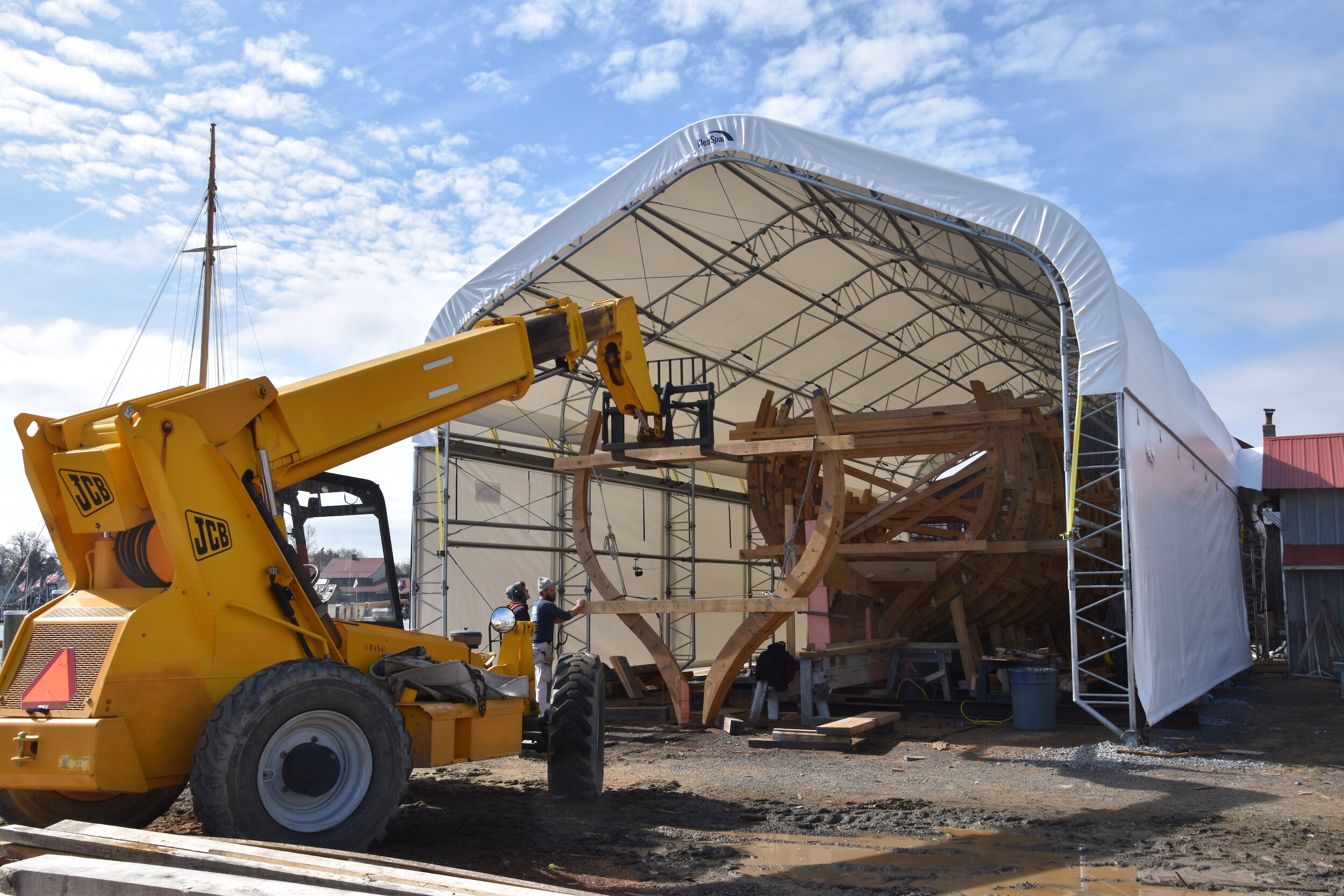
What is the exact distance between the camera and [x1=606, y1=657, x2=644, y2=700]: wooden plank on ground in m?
15.1

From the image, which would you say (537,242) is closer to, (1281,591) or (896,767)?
(896,767)

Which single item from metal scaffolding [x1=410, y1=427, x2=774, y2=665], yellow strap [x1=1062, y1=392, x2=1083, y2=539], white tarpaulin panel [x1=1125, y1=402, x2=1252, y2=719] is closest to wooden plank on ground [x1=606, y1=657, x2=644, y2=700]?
metal scaffolding [x1=410, y1=427, x2=774, y2=665]

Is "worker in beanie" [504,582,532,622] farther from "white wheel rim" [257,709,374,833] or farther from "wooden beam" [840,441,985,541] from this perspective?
"wooden beam" [840,441,985,541]

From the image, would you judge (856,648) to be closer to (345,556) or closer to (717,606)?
(717,606)

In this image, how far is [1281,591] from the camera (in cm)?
2553

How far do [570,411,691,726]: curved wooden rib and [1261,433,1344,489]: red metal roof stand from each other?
48.9ft

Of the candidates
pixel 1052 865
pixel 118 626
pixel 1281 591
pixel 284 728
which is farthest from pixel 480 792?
pixel 1281 591

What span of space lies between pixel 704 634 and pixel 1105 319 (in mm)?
13464

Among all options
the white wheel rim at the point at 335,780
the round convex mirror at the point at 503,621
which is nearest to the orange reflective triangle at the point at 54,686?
the white wheel rim at the point at 335,780

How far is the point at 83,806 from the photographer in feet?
17.8

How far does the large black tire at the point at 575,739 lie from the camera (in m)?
6.86

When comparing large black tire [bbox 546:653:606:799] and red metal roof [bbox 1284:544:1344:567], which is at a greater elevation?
red metal roof [bbox 1284:544:1344:567]

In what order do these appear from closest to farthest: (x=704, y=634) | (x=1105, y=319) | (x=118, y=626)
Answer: (x=118, y=626) → (x=1105, y=319) → (x=704, y=634)

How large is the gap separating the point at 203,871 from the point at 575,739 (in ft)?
10.9
